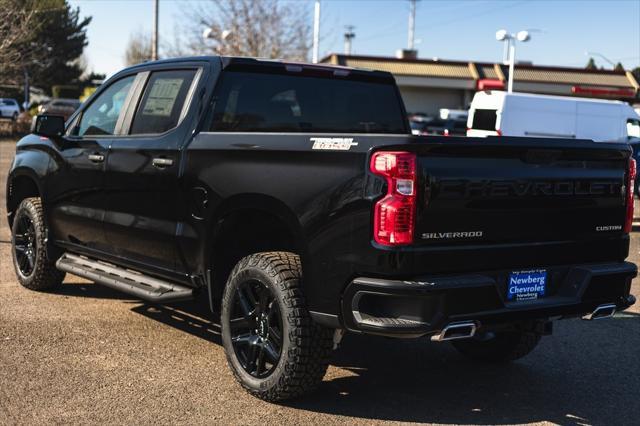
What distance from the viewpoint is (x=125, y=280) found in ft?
19.3

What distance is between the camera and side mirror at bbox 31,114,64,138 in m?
6.61

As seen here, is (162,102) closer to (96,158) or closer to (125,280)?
(96,158)

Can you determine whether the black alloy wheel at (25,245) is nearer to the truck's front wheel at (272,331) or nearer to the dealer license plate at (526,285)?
the truck's front wheel at (272,331)

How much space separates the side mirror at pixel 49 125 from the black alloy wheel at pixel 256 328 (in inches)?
104

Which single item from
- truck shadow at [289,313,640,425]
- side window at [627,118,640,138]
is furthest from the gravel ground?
side window at [627,118,640,138]

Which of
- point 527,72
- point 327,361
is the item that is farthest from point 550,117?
point 527,72

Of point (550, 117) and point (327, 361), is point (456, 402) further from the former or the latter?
point (550, 117)

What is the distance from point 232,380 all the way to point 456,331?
158 centimetres

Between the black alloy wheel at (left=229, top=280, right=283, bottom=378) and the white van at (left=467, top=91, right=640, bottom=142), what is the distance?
46.4 feet

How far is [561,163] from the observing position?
180 inches

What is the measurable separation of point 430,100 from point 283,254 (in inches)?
2536

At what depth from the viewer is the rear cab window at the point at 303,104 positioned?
549 centimetres

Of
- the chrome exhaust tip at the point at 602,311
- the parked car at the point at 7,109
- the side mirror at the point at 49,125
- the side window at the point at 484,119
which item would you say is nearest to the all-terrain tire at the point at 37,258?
the side mirror at the point at 49,125

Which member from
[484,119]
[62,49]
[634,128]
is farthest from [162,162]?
[62,49]
